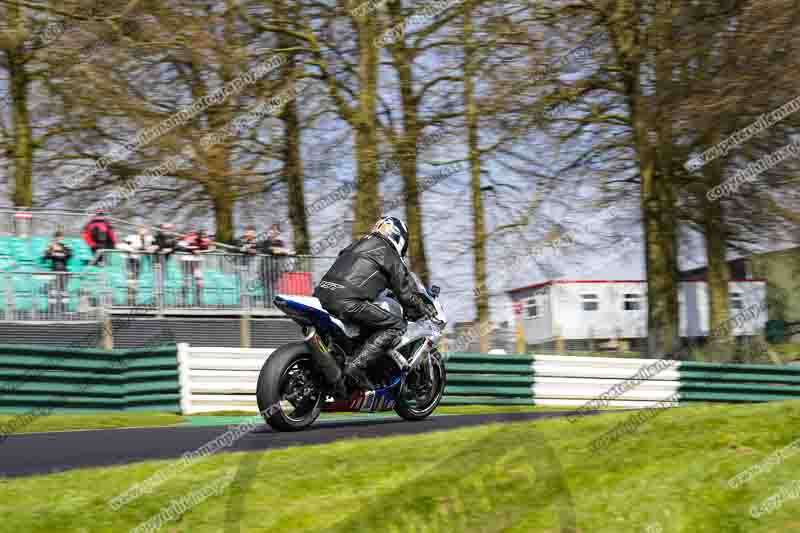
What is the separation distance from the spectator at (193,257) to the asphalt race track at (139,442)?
20.9ft

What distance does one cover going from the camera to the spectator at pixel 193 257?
17.2 meters

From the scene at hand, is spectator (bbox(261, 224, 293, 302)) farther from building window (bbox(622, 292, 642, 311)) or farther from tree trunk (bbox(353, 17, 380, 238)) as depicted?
building window (bbox(622, 292, 642, 311))

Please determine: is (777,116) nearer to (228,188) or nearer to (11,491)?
(228,188)

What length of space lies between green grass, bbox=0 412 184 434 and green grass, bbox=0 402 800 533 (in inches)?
238

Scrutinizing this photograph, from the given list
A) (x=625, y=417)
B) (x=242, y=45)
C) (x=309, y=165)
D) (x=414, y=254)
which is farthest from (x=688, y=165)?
(x=625, y=417)

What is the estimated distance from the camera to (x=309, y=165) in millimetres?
19812

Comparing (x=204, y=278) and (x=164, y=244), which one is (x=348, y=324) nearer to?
(x=164, y=244)

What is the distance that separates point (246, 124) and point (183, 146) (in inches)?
57.4

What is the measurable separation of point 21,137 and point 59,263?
4843 millimetres

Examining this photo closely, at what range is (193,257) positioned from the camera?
1730cm

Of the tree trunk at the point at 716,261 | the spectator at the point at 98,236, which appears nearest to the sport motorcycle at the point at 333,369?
the spectator at the point at 98,236

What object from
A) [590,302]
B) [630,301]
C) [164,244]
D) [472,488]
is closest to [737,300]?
[630,301]

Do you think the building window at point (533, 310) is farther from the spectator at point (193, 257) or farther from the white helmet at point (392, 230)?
the white helmet at point (392, 230)

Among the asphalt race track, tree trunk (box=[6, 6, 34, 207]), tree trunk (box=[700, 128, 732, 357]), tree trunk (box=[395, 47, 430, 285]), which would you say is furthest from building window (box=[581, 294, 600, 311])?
the asphalt race track
